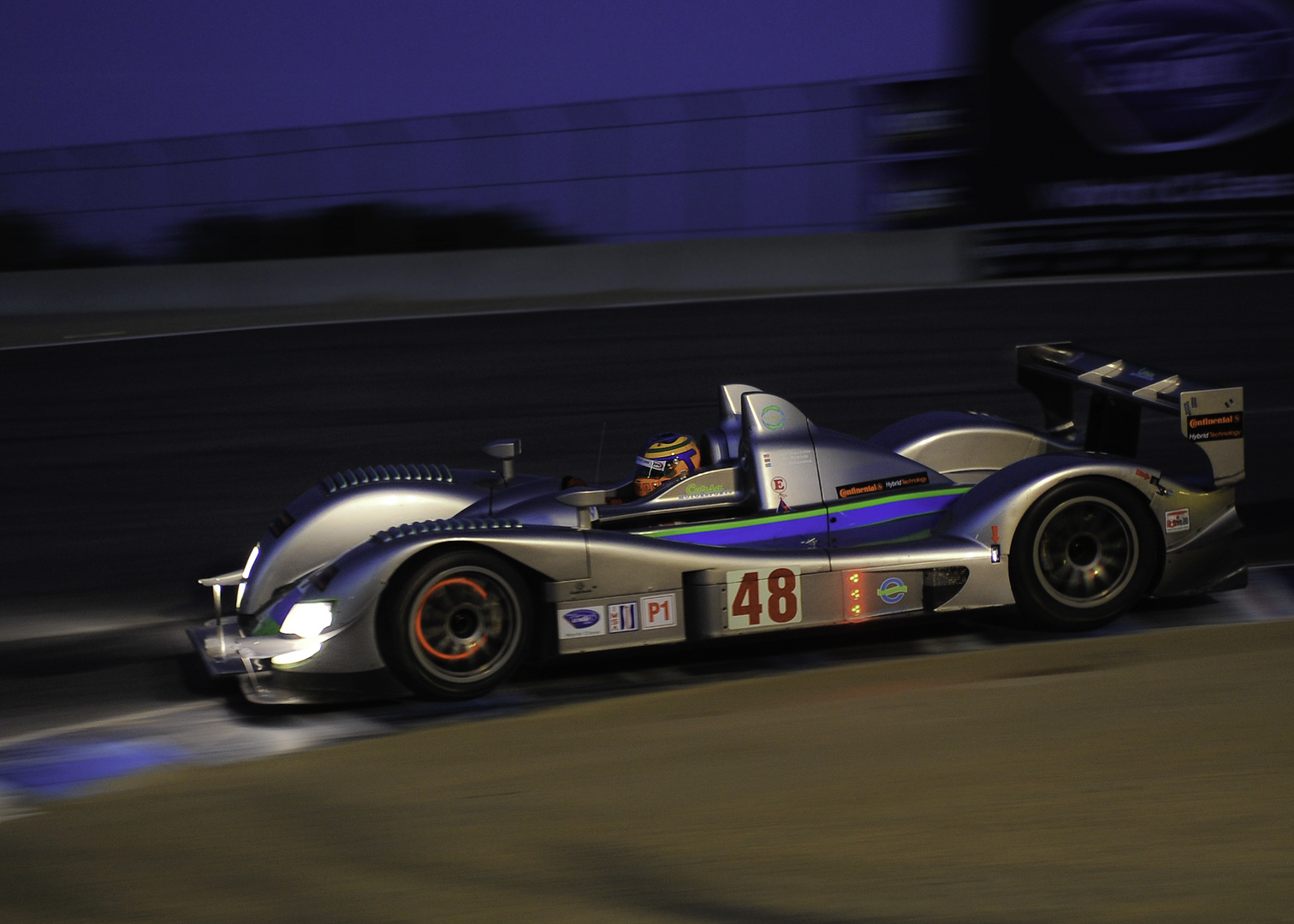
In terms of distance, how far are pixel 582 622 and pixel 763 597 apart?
70 centimetres

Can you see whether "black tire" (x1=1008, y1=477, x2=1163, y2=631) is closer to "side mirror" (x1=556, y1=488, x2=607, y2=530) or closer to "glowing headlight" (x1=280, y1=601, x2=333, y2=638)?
"side mirror" (x1=556, y1=488, x2=607, y2=530)

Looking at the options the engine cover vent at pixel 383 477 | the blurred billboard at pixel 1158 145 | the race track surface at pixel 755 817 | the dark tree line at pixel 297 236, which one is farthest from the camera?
the dark tree line at pixel 297 236

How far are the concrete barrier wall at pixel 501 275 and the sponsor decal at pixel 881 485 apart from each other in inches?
592

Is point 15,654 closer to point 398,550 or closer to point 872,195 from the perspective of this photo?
point 398,550

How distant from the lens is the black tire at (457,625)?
5.16m

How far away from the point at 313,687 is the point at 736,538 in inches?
70.0

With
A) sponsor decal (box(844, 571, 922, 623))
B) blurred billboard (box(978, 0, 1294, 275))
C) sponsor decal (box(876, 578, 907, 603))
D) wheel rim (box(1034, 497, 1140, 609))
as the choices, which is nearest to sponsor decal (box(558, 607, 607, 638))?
sponsor decal (box(844, 571, 922, 623))

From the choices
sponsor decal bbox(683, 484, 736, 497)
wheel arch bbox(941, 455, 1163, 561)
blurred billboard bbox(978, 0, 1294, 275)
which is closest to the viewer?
wheel arch bbox(941, 455, 1163, 561)

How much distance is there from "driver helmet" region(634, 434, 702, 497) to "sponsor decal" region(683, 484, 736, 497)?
0.26ft

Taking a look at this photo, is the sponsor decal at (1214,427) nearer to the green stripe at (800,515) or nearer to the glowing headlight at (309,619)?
the green stripe at (800,515)

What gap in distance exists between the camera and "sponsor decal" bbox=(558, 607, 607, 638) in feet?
17.6

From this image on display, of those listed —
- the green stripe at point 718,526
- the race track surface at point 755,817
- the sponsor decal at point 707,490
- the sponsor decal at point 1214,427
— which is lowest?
the race track surface at point 755,817

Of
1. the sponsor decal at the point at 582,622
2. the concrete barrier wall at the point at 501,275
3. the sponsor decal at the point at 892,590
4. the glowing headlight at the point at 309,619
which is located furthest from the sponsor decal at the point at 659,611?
the concrete barrier wall at the point at 501,275

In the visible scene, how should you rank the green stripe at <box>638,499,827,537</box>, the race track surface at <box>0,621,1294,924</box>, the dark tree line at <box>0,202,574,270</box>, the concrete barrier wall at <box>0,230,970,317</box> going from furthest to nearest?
the dark tree line at <box>0,202,574,270</box> → the concrete barrier wall at <box>0,230,970,317</box> → the green stripe at <box>638,499,827,537</box> → the race track surface at <box>0,621,1294,924</box>
